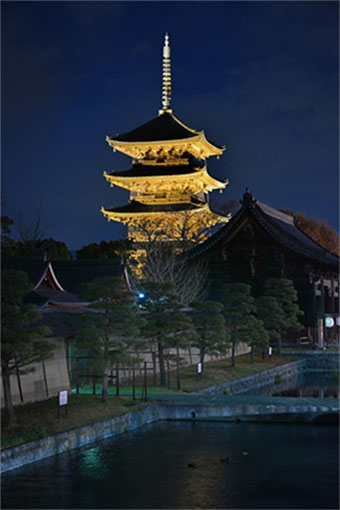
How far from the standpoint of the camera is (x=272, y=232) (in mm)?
44188

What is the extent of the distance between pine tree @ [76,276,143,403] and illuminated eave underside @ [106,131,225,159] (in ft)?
116

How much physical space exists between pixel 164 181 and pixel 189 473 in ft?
137

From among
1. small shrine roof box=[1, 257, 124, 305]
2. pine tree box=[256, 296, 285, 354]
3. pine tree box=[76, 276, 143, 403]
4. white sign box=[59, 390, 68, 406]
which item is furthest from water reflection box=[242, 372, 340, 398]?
white sign box=[59, 390, 68, 406]

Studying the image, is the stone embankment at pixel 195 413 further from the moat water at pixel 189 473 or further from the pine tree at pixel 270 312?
the pine tree at pixel 270 312

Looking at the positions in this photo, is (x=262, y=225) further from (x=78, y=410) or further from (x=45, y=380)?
(x=78, y=410)

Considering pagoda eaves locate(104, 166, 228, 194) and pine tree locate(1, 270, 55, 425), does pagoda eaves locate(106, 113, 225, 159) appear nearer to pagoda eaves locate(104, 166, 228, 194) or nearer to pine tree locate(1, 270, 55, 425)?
pagoda eaves locate(104, 166, 228, 194)

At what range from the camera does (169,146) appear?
2203 inches

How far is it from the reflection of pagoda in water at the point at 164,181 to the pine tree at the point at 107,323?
31.9 m

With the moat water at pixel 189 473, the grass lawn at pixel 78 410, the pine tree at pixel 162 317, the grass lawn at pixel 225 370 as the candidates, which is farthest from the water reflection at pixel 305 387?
the moat water at pixel 189 473

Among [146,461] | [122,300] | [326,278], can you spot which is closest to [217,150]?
[326,278]

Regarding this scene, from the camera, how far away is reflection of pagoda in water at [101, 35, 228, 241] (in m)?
54.1

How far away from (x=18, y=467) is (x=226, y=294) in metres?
20.0

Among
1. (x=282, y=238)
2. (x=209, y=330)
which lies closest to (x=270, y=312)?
(x=282, y=238)

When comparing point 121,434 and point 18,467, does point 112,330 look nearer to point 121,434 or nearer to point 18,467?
point 121,434
